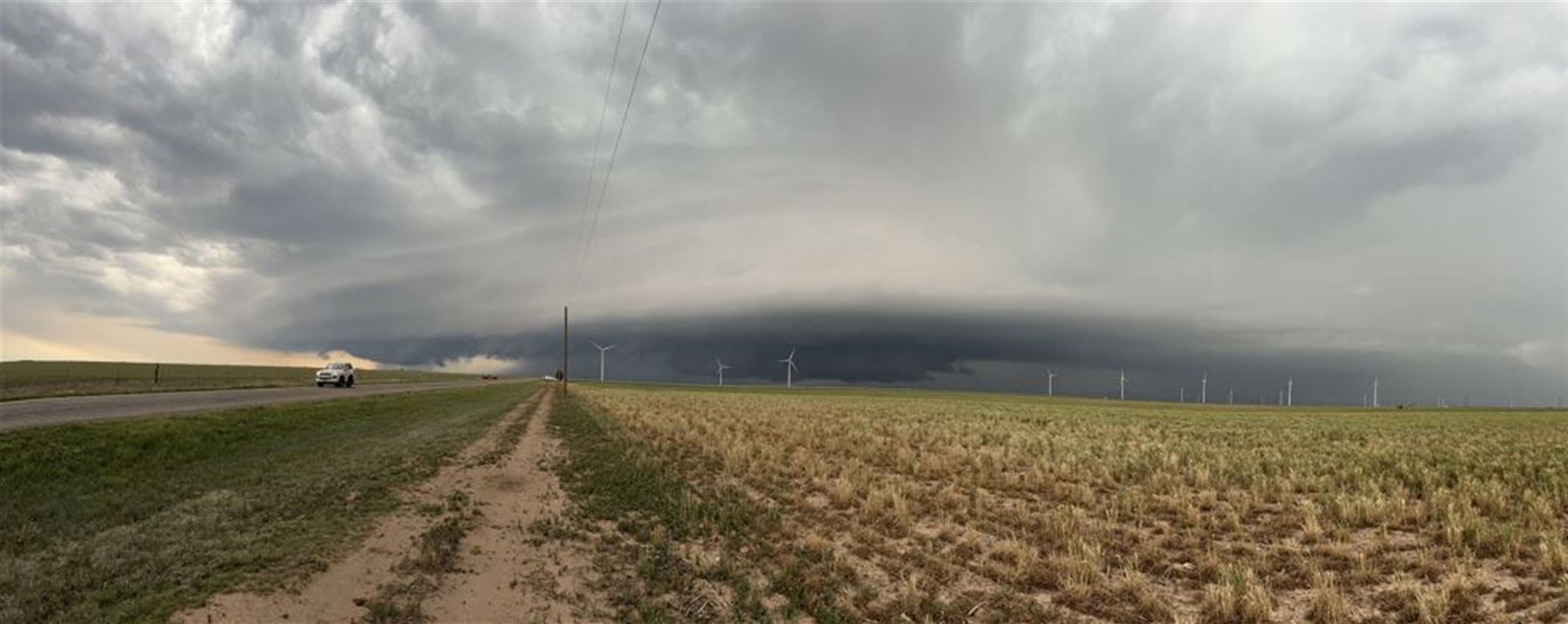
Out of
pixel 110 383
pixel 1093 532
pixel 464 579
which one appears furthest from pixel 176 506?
pixel 110 383

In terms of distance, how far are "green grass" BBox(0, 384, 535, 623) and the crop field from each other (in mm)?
5265

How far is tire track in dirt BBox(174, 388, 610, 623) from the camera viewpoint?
9852 mm

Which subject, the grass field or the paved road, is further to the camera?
the grass field

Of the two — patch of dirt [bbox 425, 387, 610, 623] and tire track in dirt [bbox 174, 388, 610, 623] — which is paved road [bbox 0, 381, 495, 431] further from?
patch of dirt [bbox 425, 387, 610, 623]

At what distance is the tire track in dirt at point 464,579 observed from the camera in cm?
985

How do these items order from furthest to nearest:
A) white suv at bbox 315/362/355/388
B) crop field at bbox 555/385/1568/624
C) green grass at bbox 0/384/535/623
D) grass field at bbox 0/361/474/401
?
white suv at bbox 315/362/355/388, grass field at bbox 0/361/474/401, crop field at bbox 555/385/1568/624, green grass at bbox 0/384/535/623

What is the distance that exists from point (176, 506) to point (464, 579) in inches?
311

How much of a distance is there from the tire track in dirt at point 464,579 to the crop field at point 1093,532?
3.94 feet

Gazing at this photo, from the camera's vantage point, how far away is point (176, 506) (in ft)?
50.1

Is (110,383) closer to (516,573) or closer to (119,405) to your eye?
(119,405)

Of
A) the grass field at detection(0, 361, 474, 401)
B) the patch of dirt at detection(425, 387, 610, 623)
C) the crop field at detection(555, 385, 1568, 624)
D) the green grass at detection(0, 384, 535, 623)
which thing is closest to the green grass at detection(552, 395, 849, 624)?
the crop field at detection(555, 385, 1568, 624)

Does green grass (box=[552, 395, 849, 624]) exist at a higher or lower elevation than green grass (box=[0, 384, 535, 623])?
lower

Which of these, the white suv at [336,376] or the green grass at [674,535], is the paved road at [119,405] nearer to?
the green grass at [674,535]

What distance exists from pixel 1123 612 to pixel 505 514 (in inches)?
480
